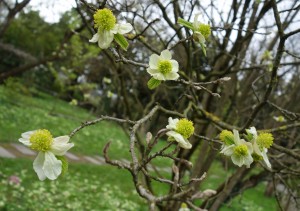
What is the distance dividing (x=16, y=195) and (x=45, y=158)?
455 cm

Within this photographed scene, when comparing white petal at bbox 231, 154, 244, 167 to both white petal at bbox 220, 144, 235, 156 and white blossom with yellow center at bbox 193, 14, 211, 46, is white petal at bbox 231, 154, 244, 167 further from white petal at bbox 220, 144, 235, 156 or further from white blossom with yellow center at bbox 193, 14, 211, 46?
white blossom with yellow center at bbox 193, 14, 211, 46

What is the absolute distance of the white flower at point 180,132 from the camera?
109 centimetres

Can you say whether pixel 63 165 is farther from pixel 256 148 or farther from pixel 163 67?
pixel 256 148

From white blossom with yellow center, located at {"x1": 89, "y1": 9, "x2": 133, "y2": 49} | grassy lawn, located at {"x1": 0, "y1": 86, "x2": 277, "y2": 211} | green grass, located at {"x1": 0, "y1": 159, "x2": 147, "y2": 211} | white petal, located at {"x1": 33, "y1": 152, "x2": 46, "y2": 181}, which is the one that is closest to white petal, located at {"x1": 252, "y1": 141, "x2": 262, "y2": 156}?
white blossom with yellow center, located at {"x1": 89, "y1": 9, "x2": 133, "y2": 49}

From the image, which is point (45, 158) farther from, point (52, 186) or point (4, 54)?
point (4, 54)

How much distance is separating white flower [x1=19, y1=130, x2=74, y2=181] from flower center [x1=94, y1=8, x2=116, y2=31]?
0.34 m

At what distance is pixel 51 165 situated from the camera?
1.04m

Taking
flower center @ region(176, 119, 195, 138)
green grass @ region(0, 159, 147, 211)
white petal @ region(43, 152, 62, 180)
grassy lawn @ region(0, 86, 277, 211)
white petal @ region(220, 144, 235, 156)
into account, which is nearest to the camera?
white petal @ region(43, 152, 62, 180)

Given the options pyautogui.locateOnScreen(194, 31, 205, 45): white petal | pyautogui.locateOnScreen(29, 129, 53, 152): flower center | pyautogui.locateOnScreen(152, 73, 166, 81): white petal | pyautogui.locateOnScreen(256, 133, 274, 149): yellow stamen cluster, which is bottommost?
pyautogui.locateOnScreen(29, 129, 53, 152): flower center

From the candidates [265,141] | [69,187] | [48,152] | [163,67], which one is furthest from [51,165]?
[69,187]

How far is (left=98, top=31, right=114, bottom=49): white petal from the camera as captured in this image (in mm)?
1182

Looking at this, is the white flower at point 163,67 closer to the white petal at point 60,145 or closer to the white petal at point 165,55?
the white petal at point 165,55

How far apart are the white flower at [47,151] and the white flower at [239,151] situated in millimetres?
468

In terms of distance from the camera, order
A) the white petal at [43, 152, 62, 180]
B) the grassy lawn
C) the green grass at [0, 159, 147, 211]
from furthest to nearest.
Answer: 1. the grassy lawn
2. the green grass at [0, 159, 147, 211]
3. the white petal at [43, 152, 62, 180]
